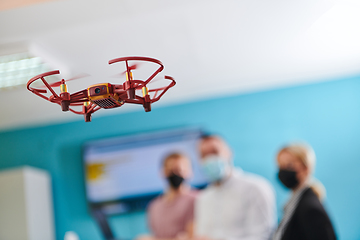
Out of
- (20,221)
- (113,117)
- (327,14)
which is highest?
(327,14)

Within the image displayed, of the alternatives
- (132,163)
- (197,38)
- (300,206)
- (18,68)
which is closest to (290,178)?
(300,206)

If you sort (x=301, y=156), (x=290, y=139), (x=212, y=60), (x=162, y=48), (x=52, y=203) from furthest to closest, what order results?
(x=52, y=203), (x=290, y=139), (x=212, y=60), (x=162, y=48), (x=301, y=156)

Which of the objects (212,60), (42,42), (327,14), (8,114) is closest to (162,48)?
(212,60)

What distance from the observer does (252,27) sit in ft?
10.0

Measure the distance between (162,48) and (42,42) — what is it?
920mm

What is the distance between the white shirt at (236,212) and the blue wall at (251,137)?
96 centimetres

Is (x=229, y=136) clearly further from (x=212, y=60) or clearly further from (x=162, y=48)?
(x=162, y=48)

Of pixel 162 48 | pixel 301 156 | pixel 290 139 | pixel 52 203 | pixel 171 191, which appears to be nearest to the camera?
pixel 301 156

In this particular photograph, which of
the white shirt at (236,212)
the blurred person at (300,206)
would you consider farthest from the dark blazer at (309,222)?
the white shirt at (236,212)

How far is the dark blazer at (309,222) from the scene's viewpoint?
7.43 ft

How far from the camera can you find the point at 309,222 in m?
2.32

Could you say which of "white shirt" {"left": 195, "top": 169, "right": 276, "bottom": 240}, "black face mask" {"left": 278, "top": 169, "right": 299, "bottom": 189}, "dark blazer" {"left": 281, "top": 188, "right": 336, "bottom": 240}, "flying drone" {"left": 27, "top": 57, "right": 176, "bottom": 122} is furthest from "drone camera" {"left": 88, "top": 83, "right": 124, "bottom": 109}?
"white shirt" {"left": 195, "top": 169, "right": 276, "bottom": 240}

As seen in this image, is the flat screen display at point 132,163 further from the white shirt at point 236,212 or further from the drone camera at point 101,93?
the drone camera at point 101,93

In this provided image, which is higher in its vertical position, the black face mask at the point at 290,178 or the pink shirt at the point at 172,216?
the black face mask at the point at 290,178
